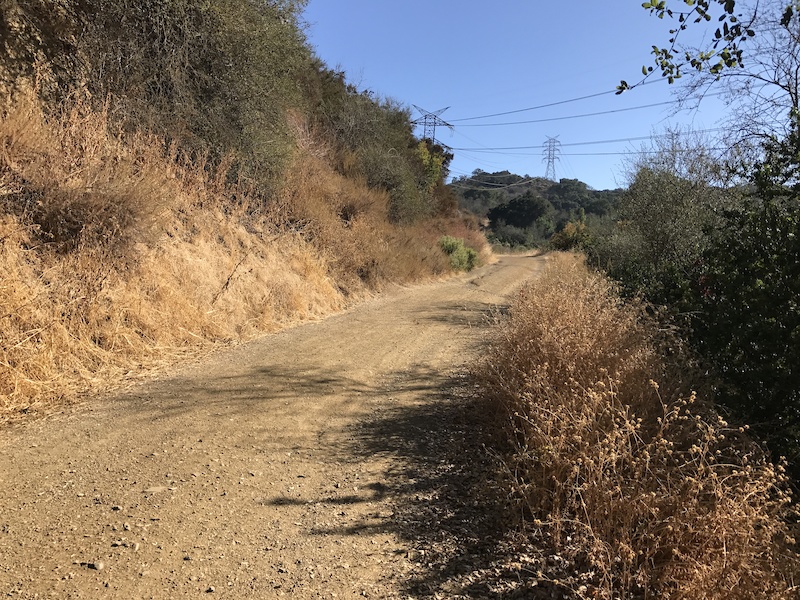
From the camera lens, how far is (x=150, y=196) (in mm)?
6910

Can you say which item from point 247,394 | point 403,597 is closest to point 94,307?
point 247,394

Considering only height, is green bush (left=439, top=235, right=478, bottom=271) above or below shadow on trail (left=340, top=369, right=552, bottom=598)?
above

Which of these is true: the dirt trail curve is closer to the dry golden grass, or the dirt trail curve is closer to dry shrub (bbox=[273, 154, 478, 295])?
the dry golden grass

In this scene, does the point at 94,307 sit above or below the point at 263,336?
above

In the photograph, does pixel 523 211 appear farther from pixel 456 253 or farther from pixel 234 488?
pixel 234 488

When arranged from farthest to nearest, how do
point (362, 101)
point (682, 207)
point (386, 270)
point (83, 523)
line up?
1. point (362, 101)
2. point (386, 270)
3. point (682, 207)
4. point (83, 523)

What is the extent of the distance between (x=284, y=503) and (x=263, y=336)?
16.4 ft

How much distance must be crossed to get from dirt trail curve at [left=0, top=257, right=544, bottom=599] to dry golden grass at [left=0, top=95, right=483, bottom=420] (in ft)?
2.22

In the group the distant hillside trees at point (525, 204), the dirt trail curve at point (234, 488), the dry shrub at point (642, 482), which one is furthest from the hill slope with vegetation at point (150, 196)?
the distant hillside trees at point (525, 204)

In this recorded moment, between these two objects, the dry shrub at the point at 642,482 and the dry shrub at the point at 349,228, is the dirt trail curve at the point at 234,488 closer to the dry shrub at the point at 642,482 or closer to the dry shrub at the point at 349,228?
the dry shrub at the point at 642,482

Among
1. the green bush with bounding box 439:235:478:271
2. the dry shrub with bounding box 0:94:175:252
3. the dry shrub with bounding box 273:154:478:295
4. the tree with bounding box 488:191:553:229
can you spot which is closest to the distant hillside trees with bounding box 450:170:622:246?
the tree with bounding box 488:191:553:229

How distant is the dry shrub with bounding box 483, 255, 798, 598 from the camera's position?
7.57 feet

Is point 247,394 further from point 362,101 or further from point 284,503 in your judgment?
point 362,101

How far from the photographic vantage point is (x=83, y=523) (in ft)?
9.11
